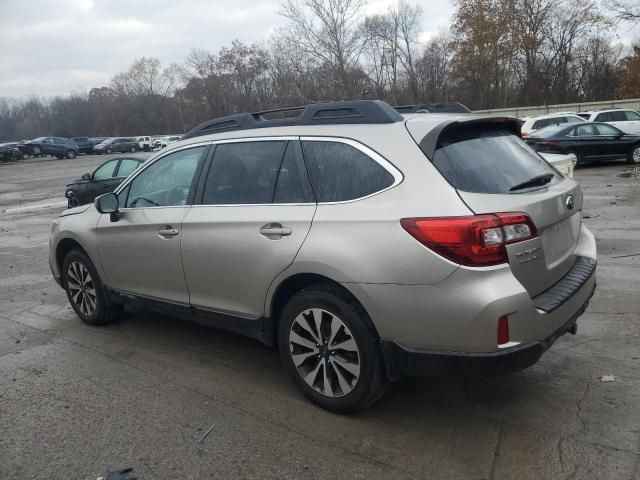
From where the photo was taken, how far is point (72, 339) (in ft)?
17.1

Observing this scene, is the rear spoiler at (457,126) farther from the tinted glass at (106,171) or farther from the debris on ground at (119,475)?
the tinted glass at (106,171)

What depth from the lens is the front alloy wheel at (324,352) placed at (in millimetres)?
3344

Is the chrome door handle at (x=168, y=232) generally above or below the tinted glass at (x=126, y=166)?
below

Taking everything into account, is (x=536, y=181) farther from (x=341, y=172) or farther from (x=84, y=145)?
(x=84, y=145)

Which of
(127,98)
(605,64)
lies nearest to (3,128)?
(127,98)

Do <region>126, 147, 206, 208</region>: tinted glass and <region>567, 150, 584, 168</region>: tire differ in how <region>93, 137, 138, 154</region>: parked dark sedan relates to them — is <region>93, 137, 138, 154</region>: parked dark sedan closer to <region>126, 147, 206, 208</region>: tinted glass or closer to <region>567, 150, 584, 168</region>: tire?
<region>567, 150, 584, 168</region>: tire

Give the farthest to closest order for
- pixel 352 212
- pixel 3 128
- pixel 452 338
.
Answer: pixel 3 128
pixel 352 212
pixel 452 338

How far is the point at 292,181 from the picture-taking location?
3.70 m

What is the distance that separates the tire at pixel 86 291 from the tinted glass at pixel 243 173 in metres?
1.83

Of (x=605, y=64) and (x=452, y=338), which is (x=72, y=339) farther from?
(x=605, y=64)

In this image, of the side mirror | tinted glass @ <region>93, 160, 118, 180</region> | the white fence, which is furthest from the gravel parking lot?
the white fence

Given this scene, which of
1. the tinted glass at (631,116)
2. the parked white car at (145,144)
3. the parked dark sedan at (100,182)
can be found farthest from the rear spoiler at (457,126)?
the parked white car at (145,144)

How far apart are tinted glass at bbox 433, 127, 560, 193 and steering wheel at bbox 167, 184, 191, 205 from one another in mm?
2105

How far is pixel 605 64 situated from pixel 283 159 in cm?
5213
